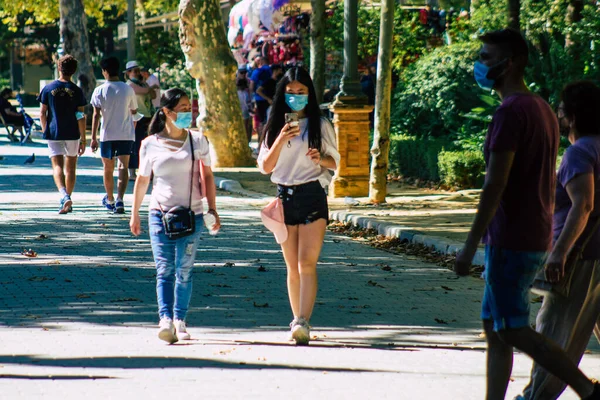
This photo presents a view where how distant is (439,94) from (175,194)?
12.7 m

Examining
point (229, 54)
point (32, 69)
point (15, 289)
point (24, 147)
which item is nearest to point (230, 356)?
point (15, 289)

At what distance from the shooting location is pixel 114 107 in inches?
589

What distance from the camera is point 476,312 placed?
349 inches

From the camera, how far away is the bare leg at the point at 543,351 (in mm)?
5109

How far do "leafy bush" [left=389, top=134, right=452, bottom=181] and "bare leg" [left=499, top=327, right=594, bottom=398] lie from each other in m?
13.2

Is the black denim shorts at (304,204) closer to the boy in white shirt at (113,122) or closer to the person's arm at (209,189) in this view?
the person's arm at (209,189)

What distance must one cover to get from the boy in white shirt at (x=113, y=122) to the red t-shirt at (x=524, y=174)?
10.4 m

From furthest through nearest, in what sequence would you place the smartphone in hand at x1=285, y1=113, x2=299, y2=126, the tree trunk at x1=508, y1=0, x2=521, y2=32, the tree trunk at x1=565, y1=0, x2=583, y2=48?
1. the tree trunk at x1=565, y1=0, x2=583, y2=48
2. the tree trunk at x1=508, y1=0, x2=521, y2=32
3. the smartphone in hand at x1=285, y1=113, x2=299, y2=126

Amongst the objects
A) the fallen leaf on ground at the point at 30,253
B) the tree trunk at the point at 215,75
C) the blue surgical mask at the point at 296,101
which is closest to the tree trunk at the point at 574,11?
the tree trunk at the point at 215,75

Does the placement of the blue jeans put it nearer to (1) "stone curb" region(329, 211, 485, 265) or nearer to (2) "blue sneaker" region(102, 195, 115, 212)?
(1) "stone curb" region(329, 211, 485, 265)

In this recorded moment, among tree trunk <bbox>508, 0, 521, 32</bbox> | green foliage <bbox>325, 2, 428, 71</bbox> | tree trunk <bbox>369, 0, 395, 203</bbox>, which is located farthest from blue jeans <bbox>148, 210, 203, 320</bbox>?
green foliage <bbox>325, 2, 428, 71</bbox>

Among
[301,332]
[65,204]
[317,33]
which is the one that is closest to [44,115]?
[65,204]

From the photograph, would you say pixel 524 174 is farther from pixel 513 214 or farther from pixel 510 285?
pixel 510 285

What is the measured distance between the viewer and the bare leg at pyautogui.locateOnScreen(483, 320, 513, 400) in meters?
5.21
